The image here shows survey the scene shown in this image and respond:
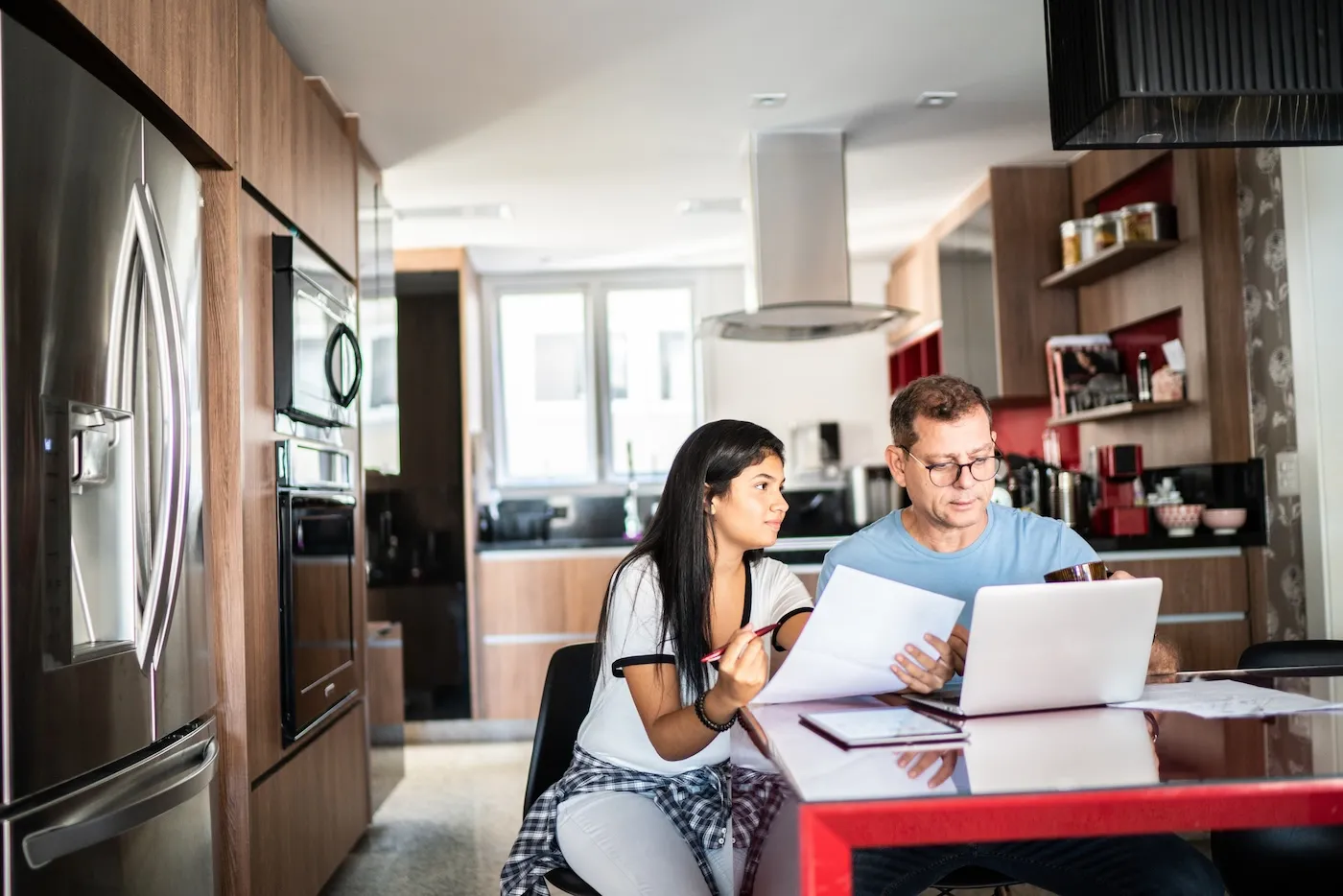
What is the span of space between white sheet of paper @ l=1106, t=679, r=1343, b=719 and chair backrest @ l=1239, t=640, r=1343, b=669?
0.51m

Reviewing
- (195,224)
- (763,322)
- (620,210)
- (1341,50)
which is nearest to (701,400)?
(620,210)

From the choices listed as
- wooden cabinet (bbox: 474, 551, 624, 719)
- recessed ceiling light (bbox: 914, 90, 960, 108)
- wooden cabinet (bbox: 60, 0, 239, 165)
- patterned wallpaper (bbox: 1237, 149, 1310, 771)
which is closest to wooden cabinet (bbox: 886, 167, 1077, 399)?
recessed ceiling light (bbox: 914, 90, 960, 108)

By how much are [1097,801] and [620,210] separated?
4791 millimetres

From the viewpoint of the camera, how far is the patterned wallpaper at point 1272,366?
11.8 feet

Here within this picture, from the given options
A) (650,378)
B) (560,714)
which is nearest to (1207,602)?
(560,714)

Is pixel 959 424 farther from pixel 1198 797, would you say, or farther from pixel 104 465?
pixel 104 465

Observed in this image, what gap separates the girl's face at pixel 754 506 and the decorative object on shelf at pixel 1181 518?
8.05ft

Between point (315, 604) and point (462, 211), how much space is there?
2.81 m

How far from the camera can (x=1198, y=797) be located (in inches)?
42.6

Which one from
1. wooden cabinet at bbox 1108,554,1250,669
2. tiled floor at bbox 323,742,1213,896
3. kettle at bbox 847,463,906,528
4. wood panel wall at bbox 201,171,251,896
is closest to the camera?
wood panel wall at bbox 201,171,251,896

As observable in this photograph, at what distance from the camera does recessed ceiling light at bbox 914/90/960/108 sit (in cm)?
402

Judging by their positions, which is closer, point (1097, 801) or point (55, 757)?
point (1097, 801)

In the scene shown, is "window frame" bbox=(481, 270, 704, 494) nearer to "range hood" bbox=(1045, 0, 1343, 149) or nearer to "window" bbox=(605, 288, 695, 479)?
"window" bbox=(605, 288, 695, 479)

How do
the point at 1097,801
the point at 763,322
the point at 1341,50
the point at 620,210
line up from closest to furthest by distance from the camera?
the point at 1097,801 → the point at 1341,50 → the point at 763,322 → the point at 620,210
